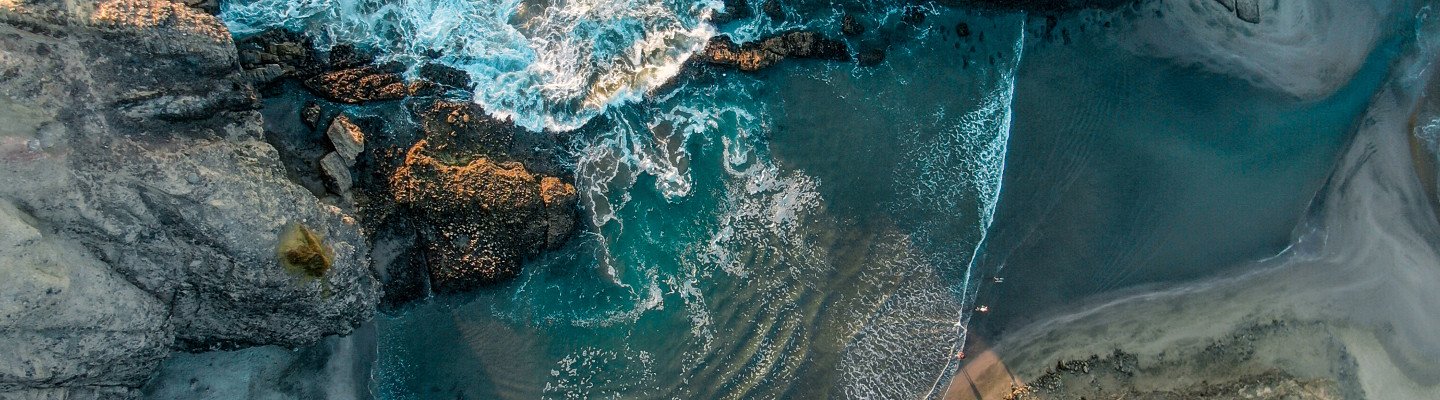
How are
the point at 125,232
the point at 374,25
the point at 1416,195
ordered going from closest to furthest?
1. the point at 125,232
2. the point at 374,25
3. the point at 1416,195

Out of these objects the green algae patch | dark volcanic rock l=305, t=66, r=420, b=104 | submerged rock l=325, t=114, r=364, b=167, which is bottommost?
the green algae patch

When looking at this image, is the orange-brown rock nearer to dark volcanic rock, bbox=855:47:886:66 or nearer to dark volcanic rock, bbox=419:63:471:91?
dark volcanic rock, bbox=419:63:471:91

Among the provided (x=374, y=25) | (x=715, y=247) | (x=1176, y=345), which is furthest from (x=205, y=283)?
(x=1176, y=345)

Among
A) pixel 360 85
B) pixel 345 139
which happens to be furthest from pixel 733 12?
pixel 345 139

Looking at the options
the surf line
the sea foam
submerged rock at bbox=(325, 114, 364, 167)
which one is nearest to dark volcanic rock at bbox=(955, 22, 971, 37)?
the surf line

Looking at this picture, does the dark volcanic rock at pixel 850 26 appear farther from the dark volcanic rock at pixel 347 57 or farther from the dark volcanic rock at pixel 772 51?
the dark volcanic rock at pixel 347 57

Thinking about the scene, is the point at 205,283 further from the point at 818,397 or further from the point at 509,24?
the point at 818,397
